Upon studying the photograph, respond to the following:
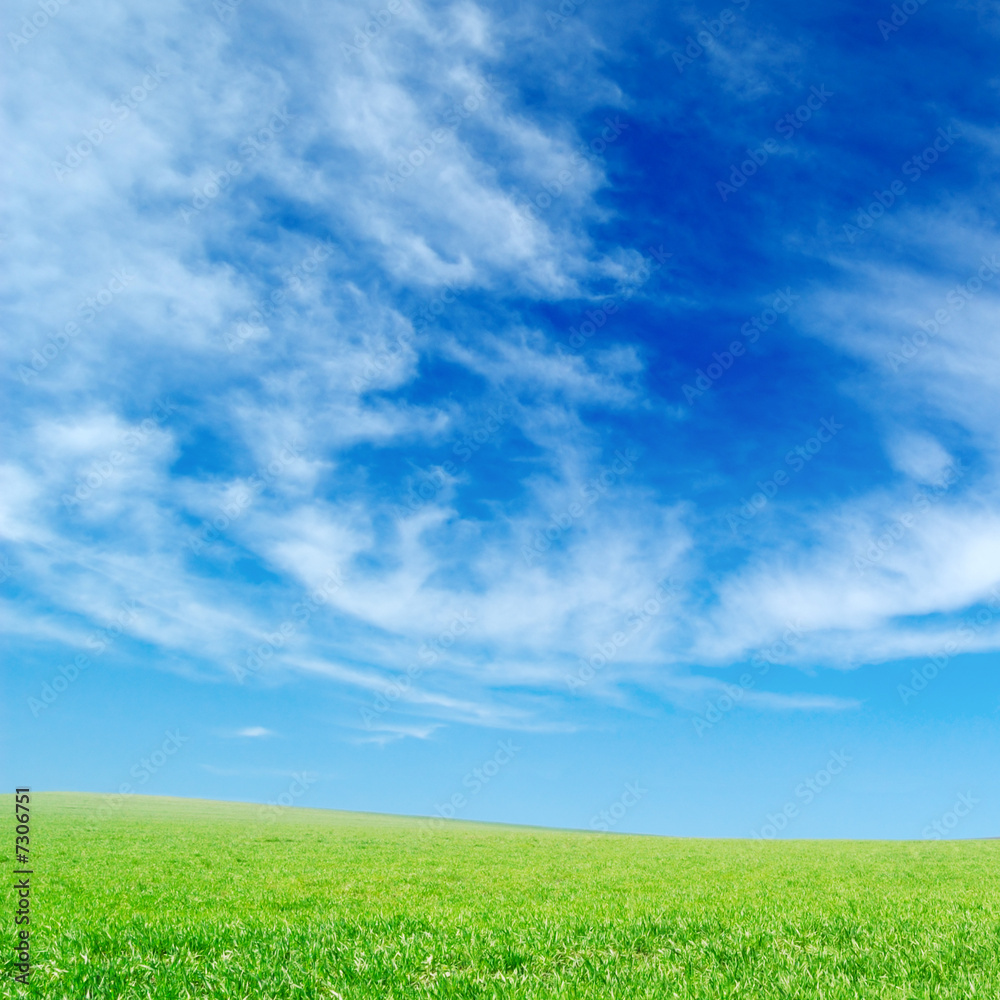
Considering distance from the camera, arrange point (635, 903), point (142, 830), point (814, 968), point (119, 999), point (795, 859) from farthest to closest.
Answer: point (142, 830), point (795, 859), point (635, 903), point (814, 968), point (119, 999)

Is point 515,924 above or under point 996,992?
under

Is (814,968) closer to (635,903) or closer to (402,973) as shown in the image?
(402,973)

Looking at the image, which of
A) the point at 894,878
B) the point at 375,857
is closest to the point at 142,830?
the point at 375,857

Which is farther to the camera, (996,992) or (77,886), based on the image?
(77,886)

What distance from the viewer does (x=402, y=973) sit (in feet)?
27.6

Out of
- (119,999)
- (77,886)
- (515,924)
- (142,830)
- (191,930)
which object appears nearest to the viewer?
(119,999)

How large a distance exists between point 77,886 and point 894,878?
27.6 m

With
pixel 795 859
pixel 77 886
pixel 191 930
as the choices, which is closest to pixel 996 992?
pixel 191 930

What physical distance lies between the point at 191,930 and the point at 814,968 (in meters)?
8.62

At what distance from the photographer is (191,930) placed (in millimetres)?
10312

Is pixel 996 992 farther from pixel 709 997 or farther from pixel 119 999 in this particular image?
pixel 119 999

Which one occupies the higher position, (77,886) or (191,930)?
(191,930)

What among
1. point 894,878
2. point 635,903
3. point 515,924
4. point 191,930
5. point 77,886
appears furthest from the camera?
point 894,878

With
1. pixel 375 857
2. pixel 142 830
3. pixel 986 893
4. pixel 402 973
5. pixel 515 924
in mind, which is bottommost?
pixel 142 830
